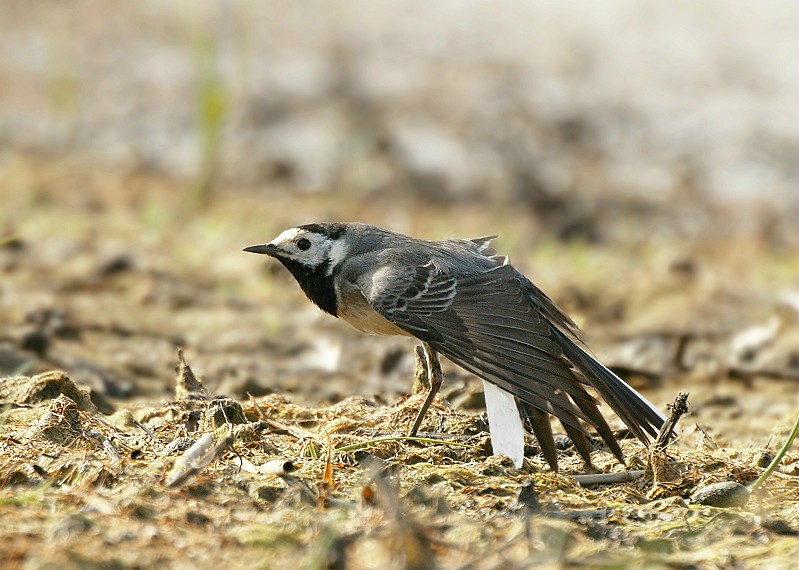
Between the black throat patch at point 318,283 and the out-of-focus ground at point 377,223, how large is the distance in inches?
22.5

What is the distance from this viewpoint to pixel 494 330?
5672 millimetres

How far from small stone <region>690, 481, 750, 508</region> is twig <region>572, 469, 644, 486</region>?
343 millimetres

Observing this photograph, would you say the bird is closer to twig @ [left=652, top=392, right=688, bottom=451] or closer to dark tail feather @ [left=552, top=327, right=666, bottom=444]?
dark tail feather @ [left=552, top=327, right=666, bottom=444]

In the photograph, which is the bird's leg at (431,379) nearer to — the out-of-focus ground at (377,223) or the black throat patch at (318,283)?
the out-of-focus ground at (377,223)

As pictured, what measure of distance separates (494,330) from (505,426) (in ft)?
1.91

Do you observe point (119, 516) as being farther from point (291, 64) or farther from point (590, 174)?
point (291, 64)

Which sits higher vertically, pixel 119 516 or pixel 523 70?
pixel 523 70

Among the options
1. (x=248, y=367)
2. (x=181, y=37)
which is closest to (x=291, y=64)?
(x=181, y=37)

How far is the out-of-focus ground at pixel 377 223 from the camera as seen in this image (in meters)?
4.43

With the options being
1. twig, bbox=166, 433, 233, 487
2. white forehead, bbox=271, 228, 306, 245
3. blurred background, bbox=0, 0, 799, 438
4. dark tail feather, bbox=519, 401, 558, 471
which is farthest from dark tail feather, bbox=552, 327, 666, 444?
twig, bbox=166, 433, 233, 487

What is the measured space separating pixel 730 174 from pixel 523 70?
2.61m

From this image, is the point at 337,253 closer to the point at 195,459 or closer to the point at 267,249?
the point at 267,249

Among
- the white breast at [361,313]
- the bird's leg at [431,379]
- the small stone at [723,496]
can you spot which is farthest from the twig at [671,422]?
the white breast at [361,313]

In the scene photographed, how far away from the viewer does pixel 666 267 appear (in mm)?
9922
